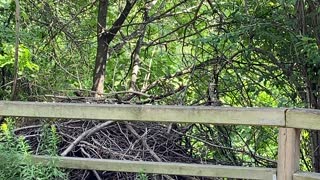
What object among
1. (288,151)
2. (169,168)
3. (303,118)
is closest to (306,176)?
(288,151)

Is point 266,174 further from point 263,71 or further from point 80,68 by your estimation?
point 80,68

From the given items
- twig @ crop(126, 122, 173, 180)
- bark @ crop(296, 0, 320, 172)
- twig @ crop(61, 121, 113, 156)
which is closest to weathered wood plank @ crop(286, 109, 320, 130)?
twig @ crop(126, 122, 173, 180)

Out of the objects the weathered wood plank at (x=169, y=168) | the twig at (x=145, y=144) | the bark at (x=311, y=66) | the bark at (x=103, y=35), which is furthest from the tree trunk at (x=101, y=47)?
the weathered wood plank at (x=169, y=168)

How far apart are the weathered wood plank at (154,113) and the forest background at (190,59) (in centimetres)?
85

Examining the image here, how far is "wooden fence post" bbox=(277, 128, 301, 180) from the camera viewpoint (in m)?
2.48

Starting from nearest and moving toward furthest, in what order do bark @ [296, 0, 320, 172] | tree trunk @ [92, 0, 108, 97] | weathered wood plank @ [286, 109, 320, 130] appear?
weathered wood plank @ [286, 109, 320, 130] < bark @ [296, 0, 320, 172] < tree trunk @ [92, 0, 108, 97]

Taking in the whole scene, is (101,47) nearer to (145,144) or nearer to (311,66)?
(145,144)

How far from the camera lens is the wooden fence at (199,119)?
247 centimetres

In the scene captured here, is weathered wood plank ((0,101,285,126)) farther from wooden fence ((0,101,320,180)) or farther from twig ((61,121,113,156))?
twig ((61,121,113,156))

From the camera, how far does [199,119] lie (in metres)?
2.58

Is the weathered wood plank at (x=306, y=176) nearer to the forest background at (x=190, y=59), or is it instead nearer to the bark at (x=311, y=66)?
the forest background at (x=190, y=59)

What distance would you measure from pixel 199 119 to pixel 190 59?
8.17ft

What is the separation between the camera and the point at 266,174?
2578mm

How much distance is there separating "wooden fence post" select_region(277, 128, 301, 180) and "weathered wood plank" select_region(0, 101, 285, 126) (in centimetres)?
6
